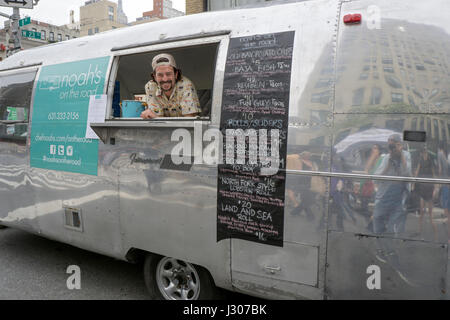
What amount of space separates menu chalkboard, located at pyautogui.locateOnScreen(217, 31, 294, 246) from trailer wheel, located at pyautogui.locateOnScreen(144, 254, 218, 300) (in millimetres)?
529

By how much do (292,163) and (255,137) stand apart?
0.34 metres

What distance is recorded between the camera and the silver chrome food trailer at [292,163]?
2162 millimetres

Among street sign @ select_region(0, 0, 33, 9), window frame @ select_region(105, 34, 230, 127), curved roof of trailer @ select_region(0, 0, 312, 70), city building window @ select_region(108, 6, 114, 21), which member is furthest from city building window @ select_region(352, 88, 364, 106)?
city building window @ select_region(108, 6, 114, 21)

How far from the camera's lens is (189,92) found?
3.57 metres

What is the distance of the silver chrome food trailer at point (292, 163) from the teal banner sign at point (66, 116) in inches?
0.8

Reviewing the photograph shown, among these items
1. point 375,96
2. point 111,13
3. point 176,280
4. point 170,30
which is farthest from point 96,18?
point 375,96

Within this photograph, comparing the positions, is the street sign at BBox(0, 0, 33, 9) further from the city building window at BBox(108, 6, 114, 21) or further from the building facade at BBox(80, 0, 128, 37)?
the city building window at BBox(108, 6, 114, 21)

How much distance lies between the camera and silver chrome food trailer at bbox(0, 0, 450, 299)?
7.09 feet

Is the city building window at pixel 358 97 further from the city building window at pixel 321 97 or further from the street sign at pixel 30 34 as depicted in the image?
the street sign at pixel 30 34

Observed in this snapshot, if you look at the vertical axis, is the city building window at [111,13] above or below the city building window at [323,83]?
above

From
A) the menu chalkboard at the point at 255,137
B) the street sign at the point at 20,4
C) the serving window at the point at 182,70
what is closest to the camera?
the menu chalkboard at the point at 255,137

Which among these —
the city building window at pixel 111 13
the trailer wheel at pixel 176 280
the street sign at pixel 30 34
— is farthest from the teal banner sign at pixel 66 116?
the city building window at pixel 111 13

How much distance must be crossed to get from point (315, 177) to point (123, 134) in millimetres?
1873
